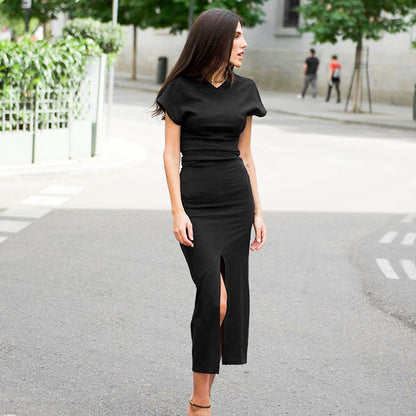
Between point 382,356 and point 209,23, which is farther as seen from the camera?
point 382,356

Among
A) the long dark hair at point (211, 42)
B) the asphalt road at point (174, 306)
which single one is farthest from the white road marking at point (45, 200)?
the long dark hair at point (211, 42)

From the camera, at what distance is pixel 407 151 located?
1908cm

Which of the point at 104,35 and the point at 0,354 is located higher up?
the point at 104,35

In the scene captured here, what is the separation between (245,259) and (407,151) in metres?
15.2

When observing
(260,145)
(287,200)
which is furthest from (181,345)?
(260,145)

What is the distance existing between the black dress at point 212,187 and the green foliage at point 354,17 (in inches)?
975

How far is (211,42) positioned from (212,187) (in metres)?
0.61

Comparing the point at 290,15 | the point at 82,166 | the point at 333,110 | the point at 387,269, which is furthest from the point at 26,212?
the point at 290,15

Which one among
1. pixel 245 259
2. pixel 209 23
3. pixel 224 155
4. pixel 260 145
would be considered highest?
pixel 209 23

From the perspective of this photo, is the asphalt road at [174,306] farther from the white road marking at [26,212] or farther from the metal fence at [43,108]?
the metal fence at [43,108]

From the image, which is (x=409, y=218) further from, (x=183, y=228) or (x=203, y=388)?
(x=183, y=228)

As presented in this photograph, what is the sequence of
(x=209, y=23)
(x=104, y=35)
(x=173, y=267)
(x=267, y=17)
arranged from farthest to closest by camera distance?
(x=267, y=17), (x=104, y=35), (x=173, y=267), (x=209, y=23)

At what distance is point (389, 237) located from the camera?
9859mm

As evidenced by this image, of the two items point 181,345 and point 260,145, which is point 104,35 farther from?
point 181,345
